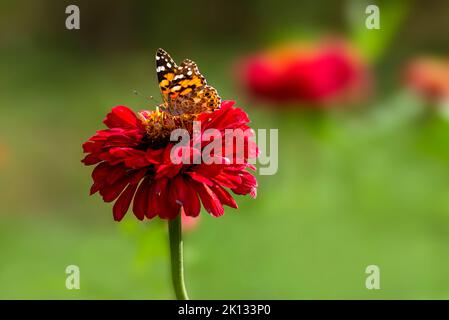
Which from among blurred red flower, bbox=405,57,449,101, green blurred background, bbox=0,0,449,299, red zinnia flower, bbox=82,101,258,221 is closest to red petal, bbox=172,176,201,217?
red zinnia flower, bbox=82,101,258,221

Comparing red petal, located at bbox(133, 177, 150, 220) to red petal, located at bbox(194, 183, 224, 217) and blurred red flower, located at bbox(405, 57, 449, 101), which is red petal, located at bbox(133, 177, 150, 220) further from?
blurred red flower, located at bbox(405, 57, 449, 101)

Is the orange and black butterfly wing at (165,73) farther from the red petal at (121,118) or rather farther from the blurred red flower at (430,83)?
the blurred red flower at (430,83)

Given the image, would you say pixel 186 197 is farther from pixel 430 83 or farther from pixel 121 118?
pixel 430 83

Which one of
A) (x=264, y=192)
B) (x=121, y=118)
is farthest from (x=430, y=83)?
(x=121, y=118)

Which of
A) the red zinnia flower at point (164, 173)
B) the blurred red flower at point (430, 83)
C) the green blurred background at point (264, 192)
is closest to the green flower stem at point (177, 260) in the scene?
the red zinnia flower at point (164, 173)
